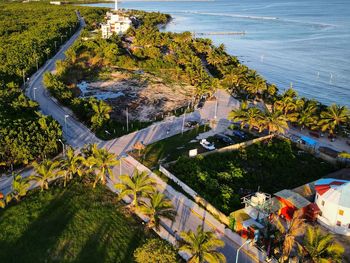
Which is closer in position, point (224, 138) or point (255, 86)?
point (224, 138)

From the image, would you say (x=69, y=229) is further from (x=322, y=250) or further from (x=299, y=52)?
(x=299, y=52)

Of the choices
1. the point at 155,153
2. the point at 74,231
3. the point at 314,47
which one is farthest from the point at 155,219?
the point at 314,47

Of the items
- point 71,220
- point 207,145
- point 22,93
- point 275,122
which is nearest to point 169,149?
point 207,145

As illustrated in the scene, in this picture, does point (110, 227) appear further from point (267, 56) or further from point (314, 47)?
point (314, 47)

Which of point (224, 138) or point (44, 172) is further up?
point (44, 172)

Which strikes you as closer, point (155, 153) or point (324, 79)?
point (155, 153)

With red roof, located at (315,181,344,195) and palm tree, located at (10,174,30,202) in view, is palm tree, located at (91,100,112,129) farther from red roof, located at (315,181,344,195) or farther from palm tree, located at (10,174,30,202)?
red roof, located at (315,181,344,195)

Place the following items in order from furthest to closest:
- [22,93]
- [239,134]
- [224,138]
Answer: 1. [22,93]
2. [239,134]
3. [224,138]
